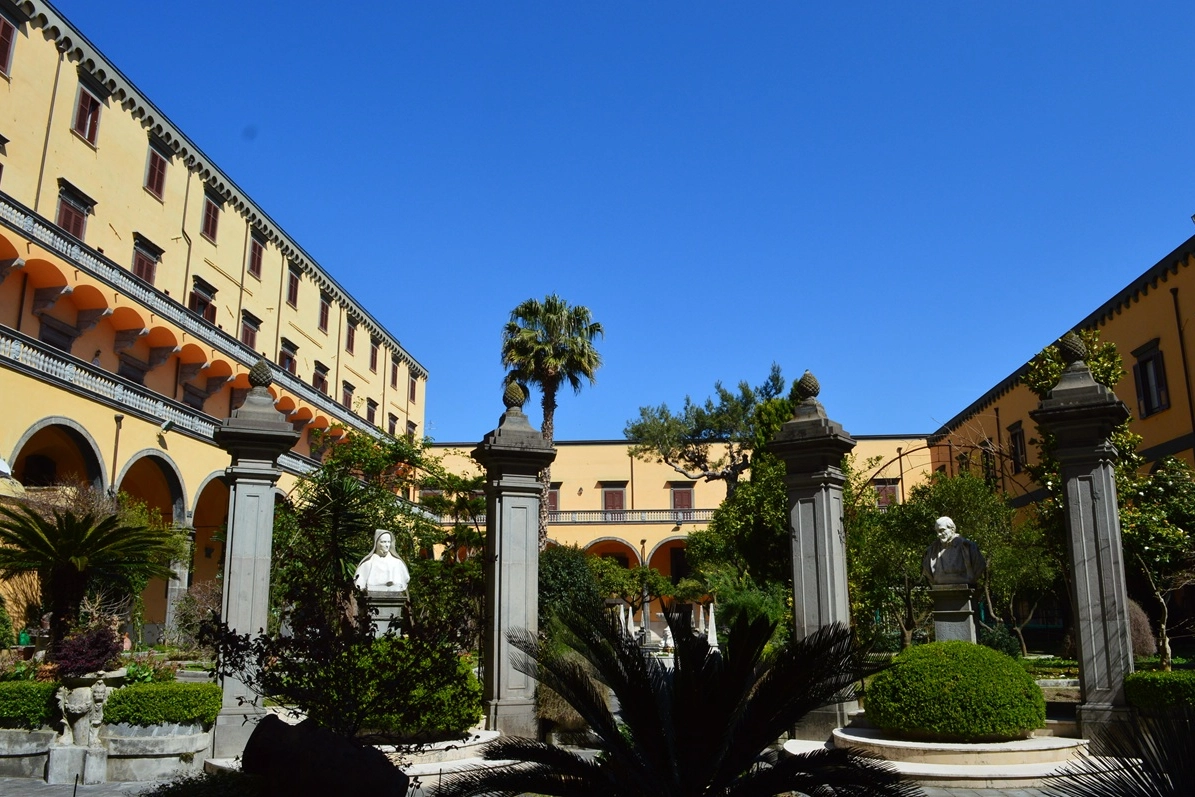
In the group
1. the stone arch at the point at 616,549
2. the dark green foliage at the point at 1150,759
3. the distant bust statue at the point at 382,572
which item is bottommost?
the dark green foliage at the point at 1150,759

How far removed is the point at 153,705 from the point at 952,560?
28.8 feet

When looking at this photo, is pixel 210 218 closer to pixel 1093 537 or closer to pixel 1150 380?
pixel 1150 380

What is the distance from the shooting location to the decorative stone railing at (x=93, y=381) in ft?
70.7

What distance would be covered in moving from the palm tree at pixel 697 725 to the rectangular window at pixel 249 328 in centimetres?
3317

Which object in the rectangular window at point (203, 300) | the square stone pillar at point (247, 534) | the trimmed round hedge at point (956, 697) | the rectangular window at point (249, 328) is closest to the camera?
the trimmed round hedge at point (956, 697)

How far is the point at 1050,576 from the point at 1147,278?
28.7ft

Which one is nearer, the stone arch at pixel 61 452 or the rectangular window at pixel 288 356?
the stone arch at pixel 61 452

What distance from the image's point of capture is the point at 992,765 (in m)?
8.67

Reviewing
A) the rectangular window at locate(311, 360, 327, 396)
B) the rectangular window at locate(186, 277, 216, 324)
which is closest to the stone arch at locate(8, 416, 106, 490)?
the rectangular window at locate(186, 277, 216, 324)

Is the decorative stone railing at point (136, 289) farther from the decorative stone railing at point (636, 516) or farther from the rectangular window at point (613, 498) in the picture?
the rectangular window at point (613, 498)

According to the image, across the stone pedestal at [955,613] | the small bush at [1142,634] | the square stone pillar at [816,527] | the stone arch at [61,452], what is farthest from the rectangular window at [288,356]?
the stone pedestal at [955,613]

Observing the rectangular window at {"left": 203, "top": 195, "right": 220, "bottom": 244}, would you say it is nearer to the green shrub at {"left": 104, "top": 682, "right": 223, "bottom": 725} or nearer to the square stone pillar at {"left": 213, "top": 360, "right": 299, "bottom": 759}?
the square stone pillar at {"left": 213, "top": 360, "right": 299, "bottom": 759}

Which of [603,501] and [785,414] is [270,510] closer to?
[785,414]

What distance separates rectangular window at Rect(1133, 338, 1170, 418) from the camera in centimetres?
2570
